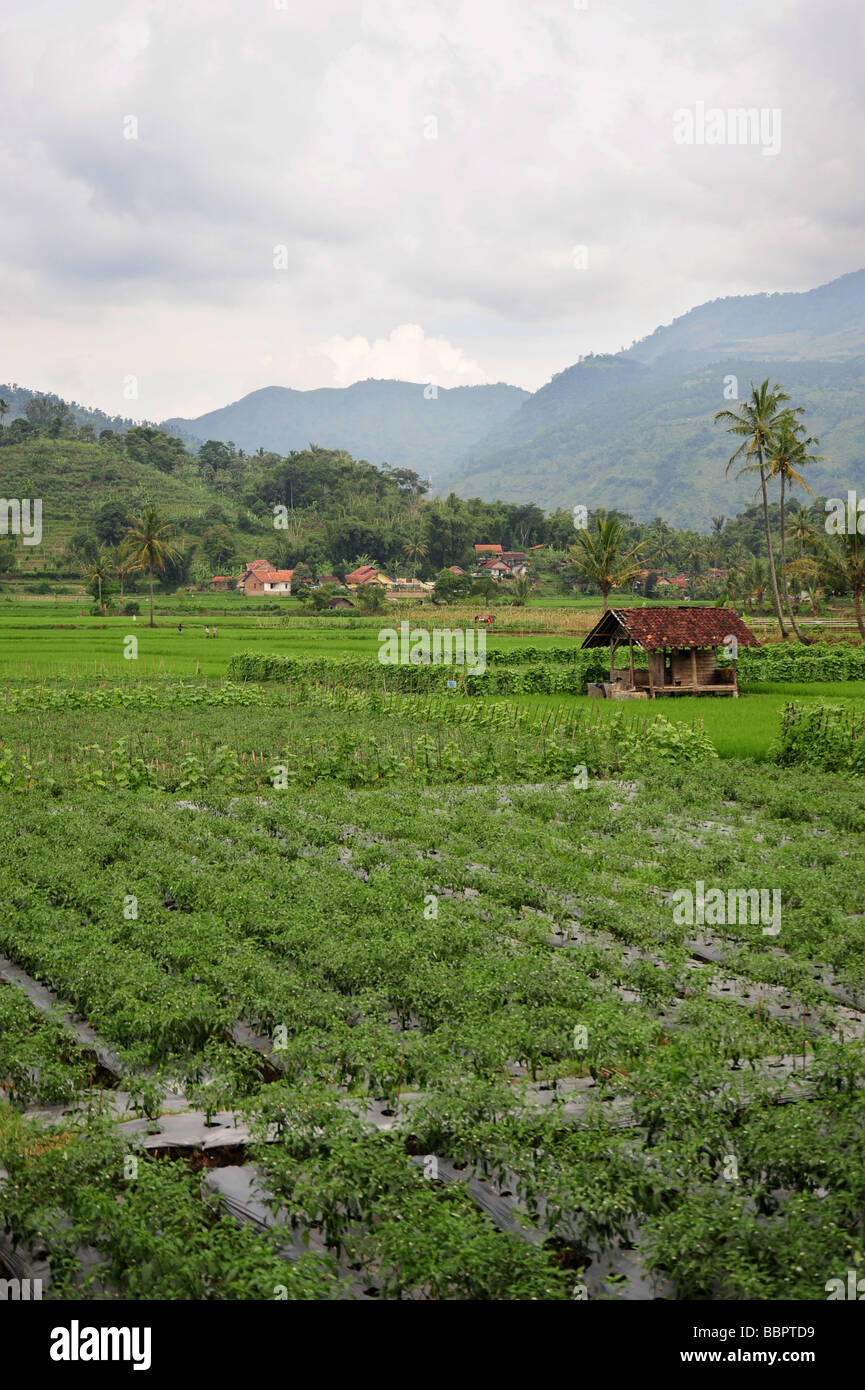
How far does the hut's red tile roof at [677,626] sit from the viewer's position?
29891 millimetres

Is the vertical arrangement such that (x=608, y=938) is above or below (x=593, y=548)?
below

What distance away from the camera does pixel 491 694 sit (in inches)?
1254

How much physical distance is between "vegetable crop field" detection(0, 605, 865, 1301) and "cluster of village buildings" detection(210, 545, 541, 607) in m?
67.9

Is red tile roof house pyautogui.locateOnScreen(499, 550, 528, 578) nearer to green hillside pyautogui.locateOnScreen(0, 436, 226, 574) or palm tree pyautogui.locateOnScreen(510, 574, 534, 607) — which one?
palm tree pyautogui.locateOnScreen(510, 574, 534, 607)

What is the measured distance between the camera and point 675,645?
98.0ft

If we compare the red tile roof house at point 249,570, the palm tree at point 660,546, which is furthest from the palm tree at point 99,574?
the palm tree at point 660,546

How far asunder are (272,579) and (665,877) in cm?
8494

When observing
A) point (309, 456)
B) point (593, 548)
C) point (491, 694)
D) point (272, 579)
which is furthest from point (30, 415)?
point (491, 694)

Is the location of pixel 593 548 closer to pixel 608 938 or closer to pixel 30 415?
pixel 608 938

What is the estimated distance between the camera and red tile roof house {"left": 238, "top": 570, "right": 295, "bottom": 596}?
304 feet

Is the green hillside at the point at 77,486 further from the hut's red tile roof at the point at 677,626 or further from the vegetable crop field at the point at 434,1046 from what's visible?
the vegetable crop field at the point at 434,1046

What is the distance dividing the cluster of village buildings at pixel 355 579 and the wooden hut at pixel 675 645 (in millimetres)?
49600

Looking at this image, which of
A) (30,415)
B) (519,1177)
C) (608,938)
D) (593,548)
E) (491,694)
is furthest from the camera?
(30,415)

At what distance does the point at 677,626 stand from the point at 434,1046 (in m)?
25.6
